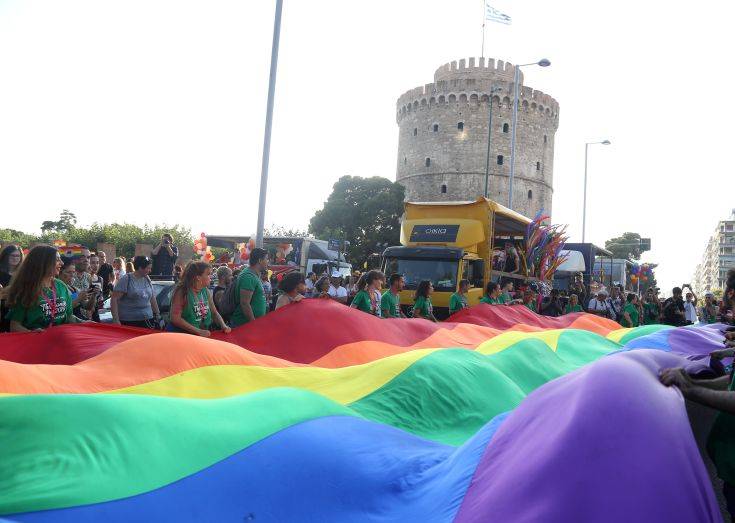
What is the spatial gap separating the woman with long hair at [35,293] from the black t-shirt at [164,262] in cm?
629

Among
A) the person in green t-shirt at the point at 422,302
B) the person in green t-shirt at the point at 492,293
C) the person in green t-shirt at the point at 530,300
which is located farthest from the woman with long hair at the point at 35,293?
the person in green t-shirt at the point at 530,300

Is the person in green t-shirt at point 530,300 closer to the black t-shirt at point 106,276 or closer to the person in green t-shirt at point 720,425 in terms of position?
the black t-shirt at point 106,276

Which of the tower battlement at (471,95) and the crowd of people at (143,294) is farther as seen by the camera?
the tower battlement at (471,95)

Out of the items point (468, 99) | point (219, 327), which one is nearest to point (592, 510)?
point (219, 327)

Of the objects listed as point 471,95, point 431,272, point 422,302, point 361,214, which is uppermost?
point 471,95

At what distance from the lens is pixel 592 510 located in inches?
71.0

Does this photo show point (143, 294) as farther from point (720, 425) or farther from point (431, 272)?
point (431, 272)

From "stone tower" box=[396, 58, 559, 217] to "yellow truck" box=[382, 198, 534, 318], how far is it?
35842 mm

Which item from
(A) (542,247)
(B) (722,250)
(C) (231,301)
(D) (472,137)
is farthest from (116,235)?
(B) (722,250)

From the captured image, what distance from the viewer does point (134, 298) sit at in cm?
654

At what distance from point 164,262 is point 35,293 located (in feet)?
→ 22.1

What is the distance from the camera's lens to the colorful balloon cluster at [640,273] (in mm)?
33078

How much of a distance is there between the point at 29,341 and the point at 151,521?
318 centimetres

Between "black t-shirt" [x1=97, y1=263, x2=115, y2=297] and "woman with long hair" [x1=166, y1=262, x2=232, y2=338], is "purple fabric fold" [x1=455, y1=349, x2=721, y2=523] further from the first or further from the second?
"black t-shirt" [x1=97, y1=263, x2=115, y2=297]
